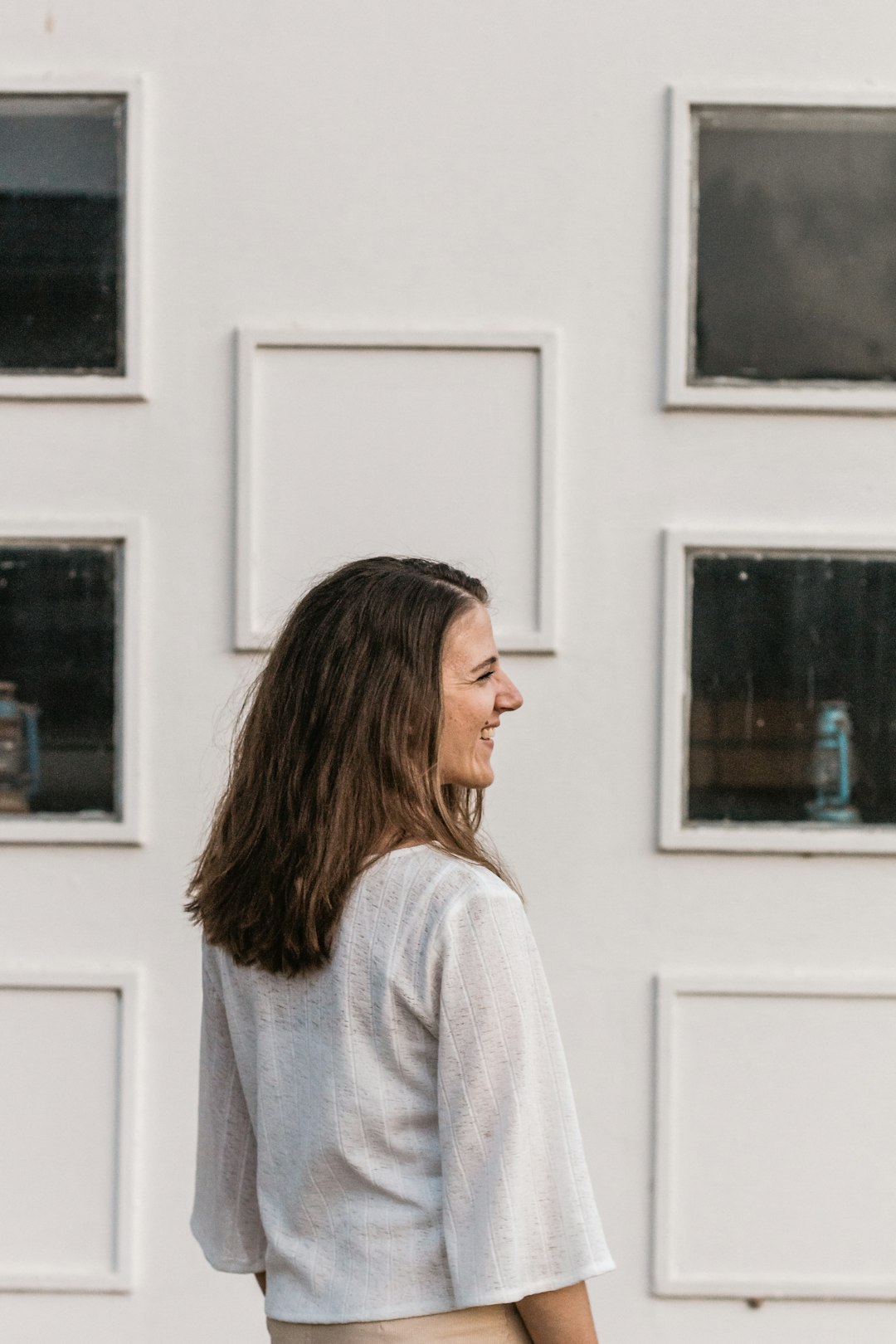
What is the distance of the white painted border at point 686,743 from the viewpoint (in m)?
2.62

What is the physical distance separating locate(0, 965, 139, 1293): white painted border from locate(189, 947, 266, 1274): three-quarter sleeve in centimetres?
102

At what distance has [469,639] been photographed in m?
1.47

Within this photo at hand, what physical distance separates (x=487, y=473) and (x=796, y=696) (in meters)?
0.71

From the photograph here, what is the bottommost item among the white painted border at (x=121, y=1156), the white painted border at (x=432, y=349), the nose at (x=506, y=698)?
the white painted border at (x=121, y=1156)

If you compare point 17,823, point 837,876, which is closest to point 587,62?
point 837,876

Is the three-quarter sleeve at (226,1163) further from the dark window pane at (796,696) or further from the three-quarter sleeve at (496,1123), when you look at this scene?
the dark window pane at (796,696)

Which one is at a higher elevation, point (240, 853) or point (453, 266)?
point (453, 266)

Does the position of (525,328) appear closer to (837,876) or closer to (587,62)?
(587,62)

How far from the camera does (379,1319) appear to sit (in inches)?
52.9

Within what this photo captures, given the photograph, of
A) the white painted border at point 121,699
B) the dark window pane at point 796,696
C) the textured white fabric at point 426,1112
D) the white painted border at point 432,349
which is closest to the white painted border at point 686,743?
the dark window pane at point 796,696

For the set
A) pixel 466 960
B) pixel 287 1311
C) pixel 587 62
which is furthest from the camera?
pixel 587 62

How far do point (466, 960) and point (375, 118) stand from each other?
182cm

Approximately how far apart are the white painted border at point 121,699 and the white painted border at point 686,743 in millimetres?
969

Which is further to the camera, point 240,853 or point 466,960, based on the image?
point 240,853
